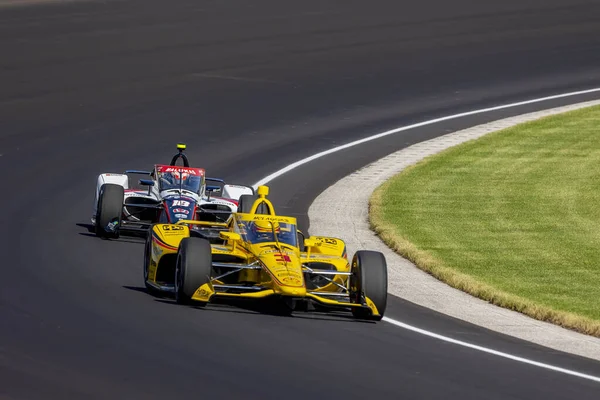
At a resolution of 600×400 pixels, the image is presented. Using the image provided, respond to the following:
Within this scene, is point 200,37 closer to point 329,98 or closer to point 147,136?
point 329,98

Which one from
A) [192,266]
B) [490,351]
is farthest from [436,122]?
[490,351]

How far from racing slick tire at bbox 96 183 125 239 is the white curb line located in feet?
11.8

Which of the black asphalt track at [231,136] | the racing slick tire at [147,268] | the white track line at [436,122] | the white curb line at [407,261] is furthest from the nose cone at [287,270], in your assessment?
the white curb line at [407,261]

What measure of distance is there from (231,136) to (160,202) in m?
8.90

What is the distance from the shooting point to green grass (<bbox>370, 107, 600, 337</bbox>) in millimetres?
18562

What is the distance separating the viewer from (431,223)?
2328 cm

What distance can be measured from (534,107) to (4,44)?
15.8 m

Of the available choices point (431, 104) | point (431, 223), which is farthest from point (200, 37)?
point (431, 223)

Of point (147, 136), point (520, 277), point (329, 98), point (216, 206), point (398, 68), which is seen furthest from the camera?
point (398, 68)

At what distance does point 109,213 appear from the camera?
67.5ft

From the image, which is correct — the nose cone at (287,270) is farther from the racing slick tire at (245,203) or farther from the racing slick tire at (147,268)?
the racing slick tire at (245,203)

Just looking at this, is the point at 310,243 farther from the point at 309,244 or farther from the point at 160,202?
the point at 160,202

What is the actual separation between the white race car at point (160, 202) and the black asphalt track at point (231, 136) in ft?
1.41

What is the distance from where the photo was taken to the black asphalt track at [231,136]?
44.2 feet
